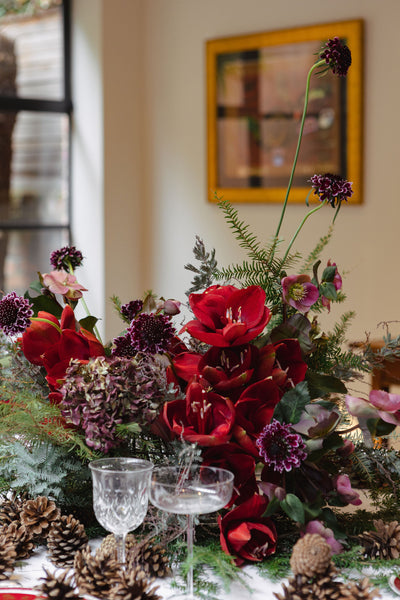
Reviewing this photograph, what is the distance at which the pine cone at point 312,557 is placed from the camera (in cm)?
69

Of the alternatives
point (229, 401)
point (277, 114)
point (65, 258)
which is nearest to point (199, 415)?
point (229, 401)

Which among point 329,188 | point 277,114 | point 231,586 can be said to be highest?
point 277,114

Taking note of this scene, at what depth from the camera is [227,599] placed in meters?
0.76

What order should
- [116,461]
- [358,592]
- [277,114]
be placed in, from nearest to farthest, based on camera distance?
[358,592]
[116,461]
[277,114]

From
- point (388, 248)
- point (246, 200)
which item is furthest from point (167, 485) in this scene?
point (246, 200)

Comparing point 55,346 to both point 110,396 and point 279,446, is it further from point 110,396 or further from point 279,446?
point 279,446

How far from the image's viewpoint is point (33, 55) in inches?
147

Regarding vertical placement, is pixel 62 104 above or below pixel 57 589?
above

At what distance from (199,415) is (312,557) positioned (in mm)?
194

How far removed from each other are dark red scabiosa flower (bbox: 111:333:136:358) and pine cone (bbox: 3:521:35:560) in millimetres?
217

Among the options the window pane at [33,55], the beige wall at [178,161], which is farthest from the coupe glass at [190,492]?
the window pane at [33,55]

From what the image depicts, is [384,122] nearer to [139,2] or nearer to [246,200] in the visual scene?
[246,200]

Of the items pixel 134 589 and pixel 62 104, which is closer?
pixel 134 589

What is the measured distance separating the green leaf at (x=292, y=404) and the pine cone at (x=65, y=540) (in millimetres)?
252
